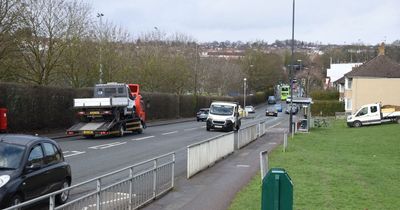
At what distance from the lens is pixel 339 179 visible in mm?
16250

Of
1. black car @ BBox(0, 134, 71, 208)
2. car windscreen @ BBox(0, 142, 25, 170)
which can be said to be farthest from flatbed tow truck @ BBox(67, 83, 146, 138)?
car windscreen @ BBox(0, 142, 25, 170)

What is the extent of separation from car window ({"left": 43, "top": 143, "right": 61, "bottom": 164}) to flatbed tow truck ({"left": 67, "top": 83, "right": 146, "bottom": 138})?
1937 centimetres

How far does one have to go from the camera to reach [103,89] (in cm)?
3497

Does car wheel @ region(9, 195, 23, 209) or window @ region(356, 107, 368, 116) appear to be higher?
car wheel @ region(9, 195, 23, 209)

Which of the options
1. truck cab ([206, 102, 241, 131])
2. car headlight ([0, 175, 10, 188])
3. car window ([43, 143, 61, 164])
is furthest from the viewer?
truck cab ([206, 102, 241, 131])

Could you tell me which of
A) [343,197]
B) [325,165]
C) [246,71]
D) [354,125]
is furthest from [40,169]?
[246,71]

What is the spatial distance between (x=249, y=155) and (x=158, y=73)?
144 feet

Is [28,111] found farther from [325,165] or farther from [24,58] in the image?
[325,165]

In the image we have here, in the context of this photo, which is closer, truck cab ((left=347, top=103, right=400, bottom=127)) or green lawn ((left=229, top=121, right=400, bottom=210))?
green lawn ((left=229, top=121, right=400, bottom=210))

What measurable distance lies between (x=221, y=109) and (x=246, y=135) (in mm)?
12804

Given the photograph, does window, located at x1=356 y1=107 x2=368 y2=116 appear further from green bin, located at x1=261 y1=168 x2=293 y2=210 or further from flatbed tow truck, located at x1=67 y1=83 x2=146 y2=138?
green bin, located at x1=261 y1=168 x2=293 y2=210

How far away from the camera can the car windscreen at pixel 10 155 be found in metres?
10.6

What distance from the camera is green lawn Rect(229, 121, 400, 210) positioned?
40.0 ft

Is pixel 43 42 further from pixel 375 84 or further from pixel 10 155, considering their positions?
Answer: pixel 375 84
